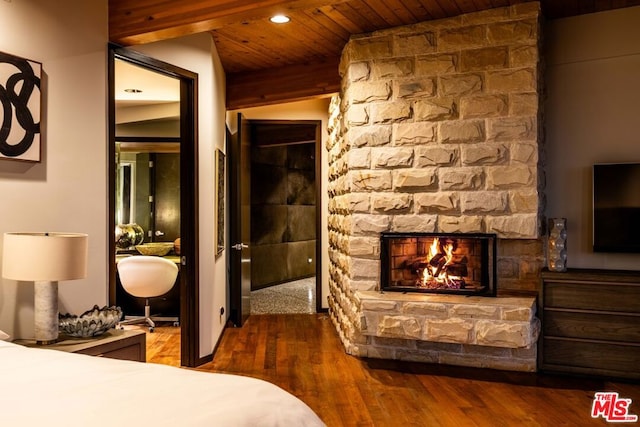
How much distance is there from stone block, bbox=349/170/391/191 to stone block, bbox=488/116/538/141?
0.83 metres

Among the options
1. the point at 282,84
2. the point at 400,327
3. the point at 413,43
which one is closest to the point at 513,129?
the point at 413,43

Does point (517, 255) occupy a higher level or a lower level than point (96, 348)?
higher

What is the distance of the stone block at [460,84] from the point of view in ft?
12.9

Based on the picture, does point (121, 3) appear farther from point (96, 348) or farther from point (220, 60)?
point (96, 348)

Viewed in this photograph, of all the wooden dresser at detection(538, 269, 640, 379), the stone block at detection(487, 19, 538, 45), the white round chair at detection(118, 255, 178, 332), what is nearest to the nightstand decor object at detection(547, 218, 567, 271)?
the wooden dresser at detection(538, 269, 640, 379)

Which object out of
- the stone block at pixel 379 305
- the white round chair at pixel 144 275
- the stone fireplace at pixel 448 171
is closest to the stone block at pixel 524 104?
the stone fireplace at pixel 448 171

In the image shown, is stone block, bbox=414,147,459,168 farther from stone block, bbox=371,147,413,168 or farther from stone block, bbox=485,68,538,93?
stone block, bbox=485,68,538,93

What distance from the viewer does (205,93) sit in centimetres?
418

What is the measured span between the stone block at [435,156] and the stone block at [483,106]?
28 centimetres

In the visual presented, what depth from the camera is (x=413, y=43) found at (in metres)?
4.07

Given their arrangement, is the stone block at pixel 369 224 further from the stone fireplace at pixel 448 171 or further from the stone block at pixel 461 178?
the stone block at pixel 461 178

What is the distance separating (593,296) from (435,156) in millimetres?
1490

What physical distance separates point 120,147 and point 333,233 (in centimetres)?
290

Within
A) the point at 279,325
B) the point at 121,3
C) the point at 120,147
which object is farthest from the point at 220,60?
the point at 279,325
